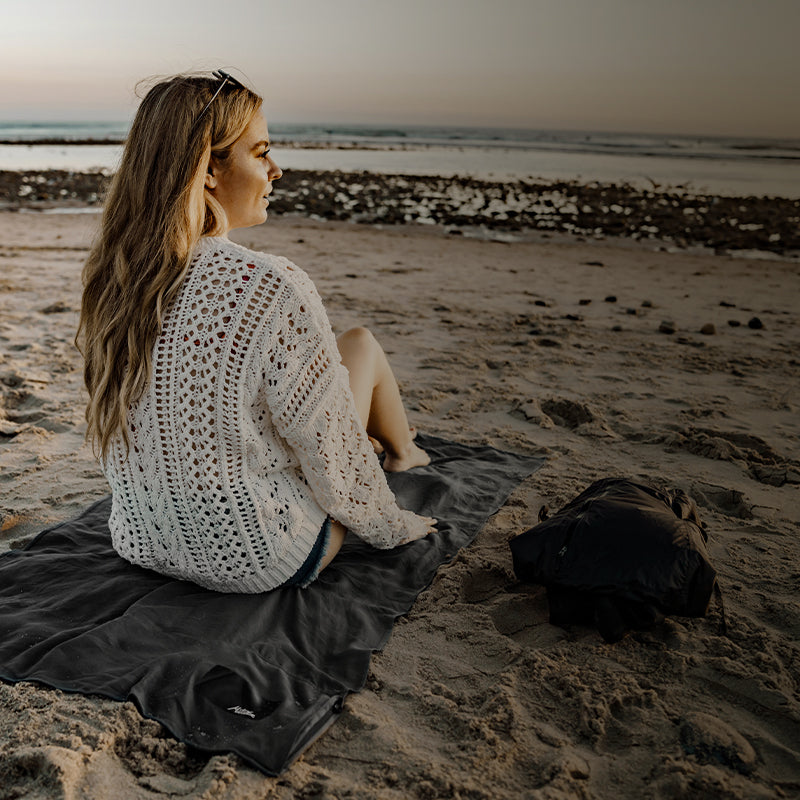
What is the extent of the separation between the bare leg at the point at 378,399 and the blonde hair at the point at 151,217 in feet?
2.72

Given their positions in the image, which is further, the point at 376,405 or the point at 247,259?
the point at 376,405

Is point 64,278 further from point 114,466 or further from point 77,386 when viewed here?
point 114,466

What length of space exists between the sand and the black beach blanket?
2.4 inches

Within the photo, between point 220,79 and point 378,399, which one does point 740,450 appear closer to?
point 378,399

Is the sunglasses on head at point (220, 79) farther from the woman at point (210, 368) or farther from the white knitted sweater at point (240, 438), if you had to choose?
the white knitted sweater at point (240, 438)

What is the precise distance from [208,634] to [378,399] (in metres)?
1.20

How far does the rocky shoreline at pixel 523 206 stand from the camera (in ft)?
39.3

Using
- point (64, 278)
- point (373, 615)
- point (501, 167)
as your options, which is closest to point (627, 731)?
point (373, 615)

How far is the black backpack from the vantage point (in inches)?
88.5

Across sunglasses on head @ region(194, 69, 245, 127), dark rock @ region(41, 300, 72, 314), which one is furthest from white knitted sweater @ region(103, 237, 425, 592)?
dark rock @ region(41, 300, 72, 314)

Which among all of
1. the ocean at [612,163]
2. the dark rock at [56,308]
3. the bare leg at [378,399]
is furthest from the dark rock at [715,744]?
the ocean at [612,163]

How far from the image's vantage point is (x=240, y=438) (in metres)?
2.14

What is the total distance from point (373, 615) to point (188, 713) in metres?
0.69

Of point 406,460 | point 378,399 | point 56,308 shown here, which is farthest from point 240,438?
point 56,308
